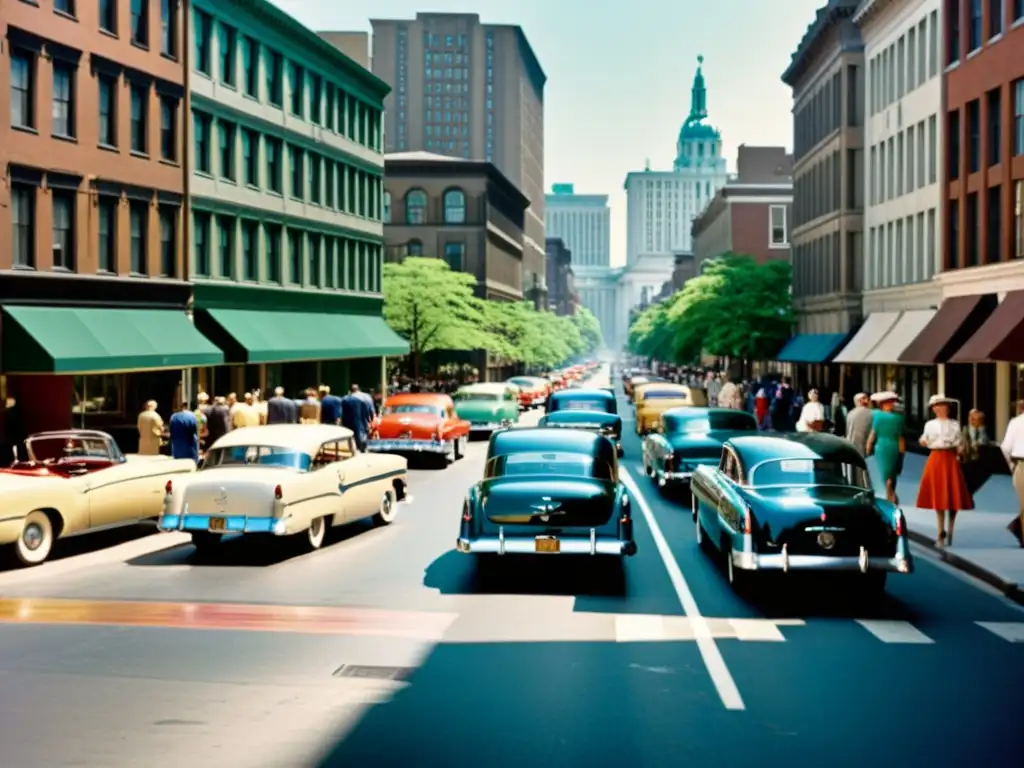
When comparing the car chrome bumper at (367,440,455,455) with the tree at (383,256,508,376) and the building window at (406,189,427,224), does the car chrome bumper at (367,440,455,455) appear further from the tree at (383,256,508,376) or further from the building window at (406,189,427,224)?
the building window at (406,189,427,224)

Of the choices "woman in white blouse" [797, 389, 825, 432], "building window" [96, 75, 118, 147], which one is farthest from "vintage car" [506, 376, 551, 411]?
"woman in white blouse" [797, 389, 825, 432]

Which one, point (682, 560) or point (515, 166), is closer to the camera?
point (682, 560)

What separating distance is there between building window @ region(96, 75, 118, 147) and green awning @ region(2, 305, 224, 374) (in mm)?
4665

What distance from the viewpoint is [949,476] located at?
19.4 meters

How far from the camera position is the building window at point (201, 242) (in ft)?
151

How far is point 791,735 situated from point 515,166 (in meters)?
178

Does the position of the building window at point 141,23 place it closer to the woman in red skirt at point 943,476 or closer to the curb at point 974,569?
the curb at point 974,569

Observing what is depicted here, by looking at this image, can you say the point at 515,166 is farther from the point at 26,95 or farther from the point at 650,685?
the point at 650,685

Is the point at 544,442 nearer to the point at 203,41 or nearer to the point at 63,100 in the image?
the point at 63,100

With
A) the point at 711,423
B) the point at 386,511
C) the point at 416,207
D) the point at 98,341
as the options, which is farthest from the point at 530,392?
the point at 386,511

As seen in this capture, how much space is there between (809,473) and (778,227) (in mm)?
103877

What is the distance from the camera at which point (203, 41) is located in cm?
4678

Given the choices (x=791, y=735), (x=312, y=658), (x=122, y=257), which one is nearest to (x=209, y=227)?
(x=122, y=257)

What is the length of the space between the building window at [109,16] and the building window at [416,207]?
243 ft
